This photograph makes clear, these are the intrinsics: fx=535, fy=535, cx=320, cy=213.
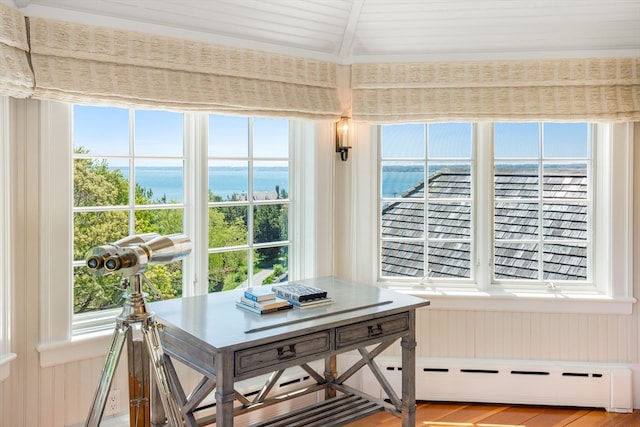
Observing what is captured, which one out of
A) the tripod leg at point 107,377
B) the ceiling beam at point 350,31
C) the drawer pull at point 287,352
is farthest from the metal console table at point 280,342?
the ceiling beam at point 350,31

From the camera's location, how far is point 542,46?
3219 millimetres

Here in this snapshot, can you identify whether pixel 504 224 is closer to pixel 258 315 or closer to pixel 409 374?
pixel 409 374

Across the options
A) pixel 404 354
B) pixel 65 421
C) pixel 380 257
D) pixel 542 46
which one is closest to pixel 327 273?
pixel 380 257

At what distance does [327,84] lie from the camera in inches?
127

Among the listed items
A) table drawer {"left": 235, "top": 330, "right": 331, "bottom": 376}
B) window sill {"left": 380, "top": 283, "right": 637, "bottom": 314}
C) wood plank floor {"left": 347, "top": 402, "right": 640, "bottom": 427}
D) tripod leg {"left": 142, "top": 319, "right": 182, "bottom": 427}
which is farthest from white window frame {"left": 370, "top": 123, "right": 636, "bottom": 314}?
tripod leg {"left": 142, "top": 319, "right": 182, "bottom": 427}

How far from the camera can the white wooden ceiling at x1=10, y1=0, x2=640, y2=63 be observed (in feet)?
9.54

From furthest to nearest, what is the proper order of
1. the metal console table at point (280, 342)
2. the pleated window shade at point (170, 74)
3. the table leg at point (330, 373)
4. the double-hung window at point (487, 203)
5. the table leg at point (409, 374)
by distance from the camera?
the double-hung window at point (487, 203) < the table leg at point (330, 373) < the table leg at point (409, 374) < the pleated window shade at point (170, 74) < the metal console table at point (280, 342)

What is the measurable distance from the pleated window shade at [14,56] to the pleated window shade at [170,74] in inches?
1.7

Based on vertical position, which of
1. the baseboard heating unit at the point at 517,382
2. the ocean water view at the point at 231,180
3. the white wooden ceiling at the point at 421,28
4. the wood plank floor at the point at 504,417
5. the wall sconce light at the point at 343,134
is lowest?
the wood plank floor at the point at 504,417

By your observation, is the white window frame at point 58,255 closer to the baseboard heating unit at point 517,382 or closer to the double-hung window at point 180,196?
the double-hung window at point 180,196

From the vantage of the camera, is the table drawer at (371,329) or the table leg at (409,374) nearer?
the table drawer at (371,329)

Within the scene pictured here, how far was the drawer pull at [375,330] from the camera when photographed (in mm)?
2533

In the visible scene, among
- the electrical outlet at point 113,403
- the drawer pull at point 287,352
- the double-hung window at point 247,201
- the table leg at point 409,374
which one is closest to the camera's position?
the drawer pull at point 287,352

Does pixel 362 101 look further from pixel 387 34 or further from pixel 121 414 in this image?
pixel 121 414
